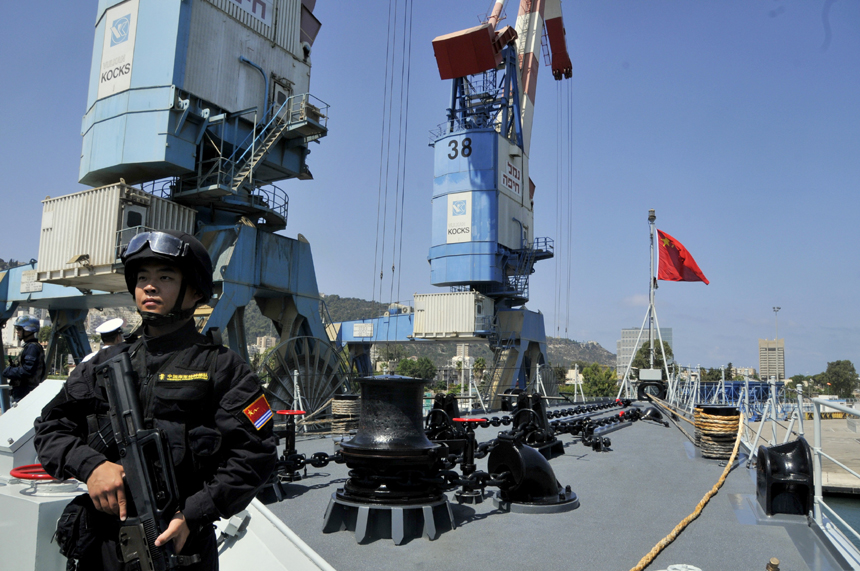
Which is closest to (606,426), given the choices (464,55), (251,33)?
(251,33)

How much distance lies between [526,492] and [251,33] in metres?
16.4

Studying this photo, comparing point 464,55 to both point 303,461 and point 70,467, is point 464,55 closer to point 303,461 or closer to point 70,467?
point 303,461

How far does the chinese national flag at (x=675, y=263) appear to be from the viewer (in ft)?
62.1

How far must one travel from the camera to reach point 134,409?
1938 millimetres

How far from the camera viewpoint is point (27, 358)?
8086 mm

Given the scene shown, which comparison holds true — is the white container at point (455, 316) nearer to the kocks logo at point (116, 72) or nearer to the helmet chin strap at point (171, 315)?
the kocks logo at point (116, 72)

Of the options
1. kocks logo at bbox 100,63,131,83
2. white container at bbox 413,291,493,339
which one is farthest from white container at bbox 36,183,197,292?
white container at bbox 413,291,493,339

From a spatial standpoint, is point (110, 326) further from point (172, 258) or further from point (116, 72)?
point (116, 72)

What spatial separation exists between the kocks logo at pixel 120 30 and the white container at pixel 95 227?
13.8 feet

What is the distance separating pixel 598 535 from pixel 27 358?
7596 mm

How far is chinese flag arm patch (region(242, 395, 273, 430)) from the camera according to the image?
2.10m

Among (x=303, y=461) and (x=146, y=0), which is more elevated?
(x=146, y=0)

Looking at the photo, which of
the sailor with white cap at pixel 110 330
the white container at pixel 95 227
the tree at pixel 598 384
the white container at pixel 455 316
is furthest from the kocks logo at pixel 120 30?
the tree at pixel 598 384

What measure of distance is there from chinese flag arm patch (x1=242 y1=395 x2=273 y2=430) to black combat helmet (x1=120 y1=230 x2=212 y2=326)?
0.46m
